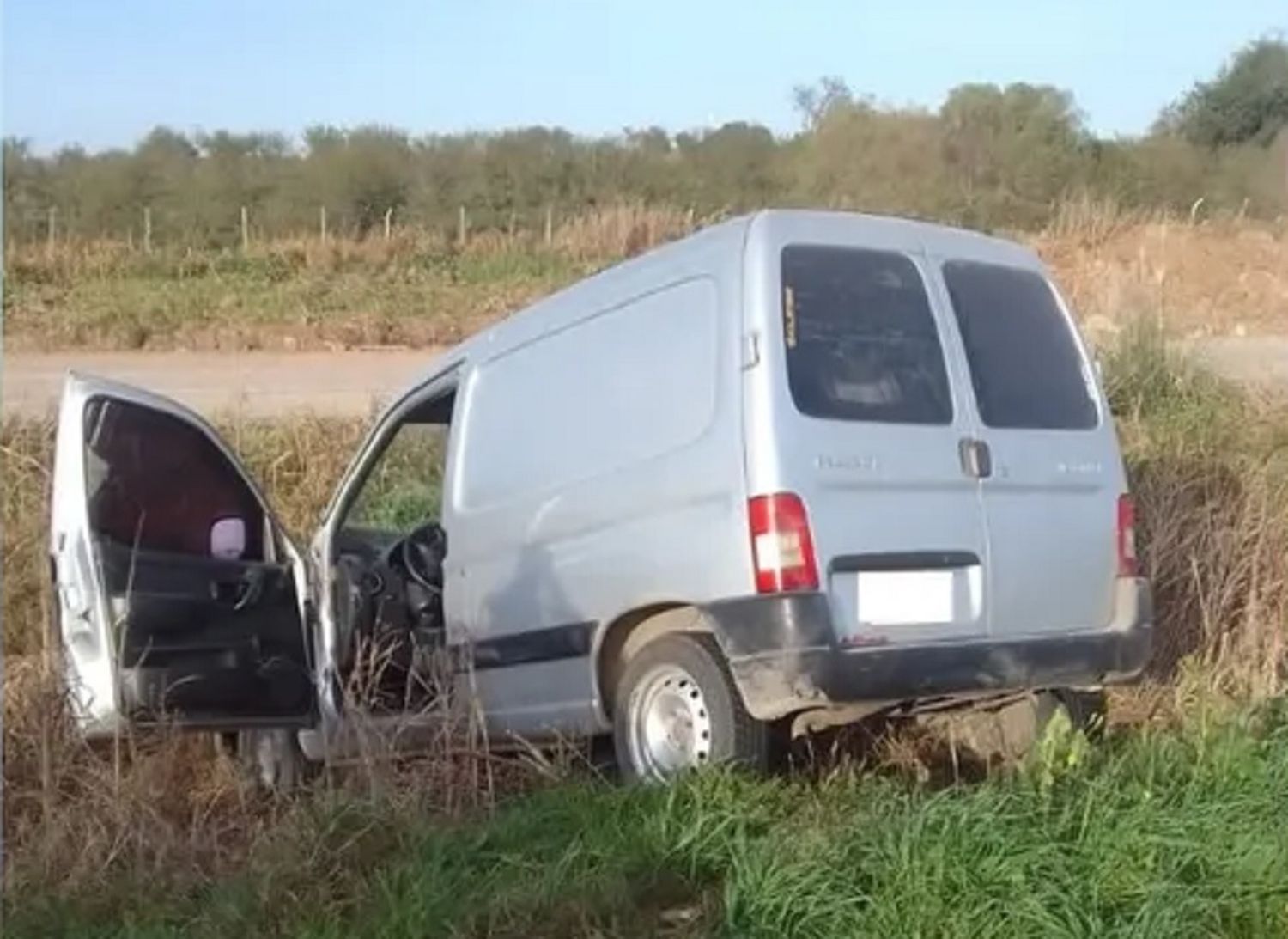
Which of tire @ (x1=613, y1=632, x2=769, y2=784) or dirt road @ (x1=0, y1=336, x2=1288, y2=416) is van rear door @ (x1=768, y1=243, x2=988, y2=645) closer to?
tire @ (x1=613, y1=632, x2=769, y2=784)

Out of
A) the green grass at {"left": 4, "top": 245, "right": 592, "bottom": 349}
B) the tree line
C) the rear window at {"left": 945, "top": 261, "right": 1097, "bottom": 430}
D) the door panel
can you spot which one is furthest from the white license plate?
the tree line

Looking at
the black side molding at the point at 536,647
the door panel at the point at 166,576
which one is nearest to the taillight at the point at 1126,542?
the black side molding at the point at 536,647

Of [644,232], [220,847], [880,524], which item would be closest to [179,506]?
[220,847]

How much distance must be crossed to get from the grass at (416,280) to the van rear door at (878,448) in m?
14.1

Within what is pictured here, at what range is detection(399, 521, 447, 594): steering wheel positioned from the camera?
26.1 feet

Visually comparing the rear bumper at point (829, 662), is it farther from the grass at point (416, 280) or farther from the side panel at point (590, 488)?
the grass at point (416, 280)

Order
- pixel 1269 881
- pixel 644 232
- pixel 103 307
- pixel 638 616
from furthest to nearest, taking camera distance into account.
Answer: pixel 644 232, pixel 103 307, pixel 638 616, pixel 1269 881

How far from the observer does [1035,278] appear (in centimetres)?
676

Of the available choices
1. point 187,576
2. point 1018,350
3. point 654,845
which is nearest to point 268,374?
point 187,576

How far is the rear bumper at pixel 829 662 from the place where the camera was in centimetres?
576

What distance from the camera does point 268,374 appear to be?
64.5 feet

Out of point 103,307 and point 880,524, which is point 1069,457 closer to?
point 880,524

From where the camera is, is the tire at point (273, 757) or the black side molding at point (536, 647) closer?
the black side molding at point (536, 647)

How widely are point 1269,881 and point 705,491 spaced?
1.98 metres
